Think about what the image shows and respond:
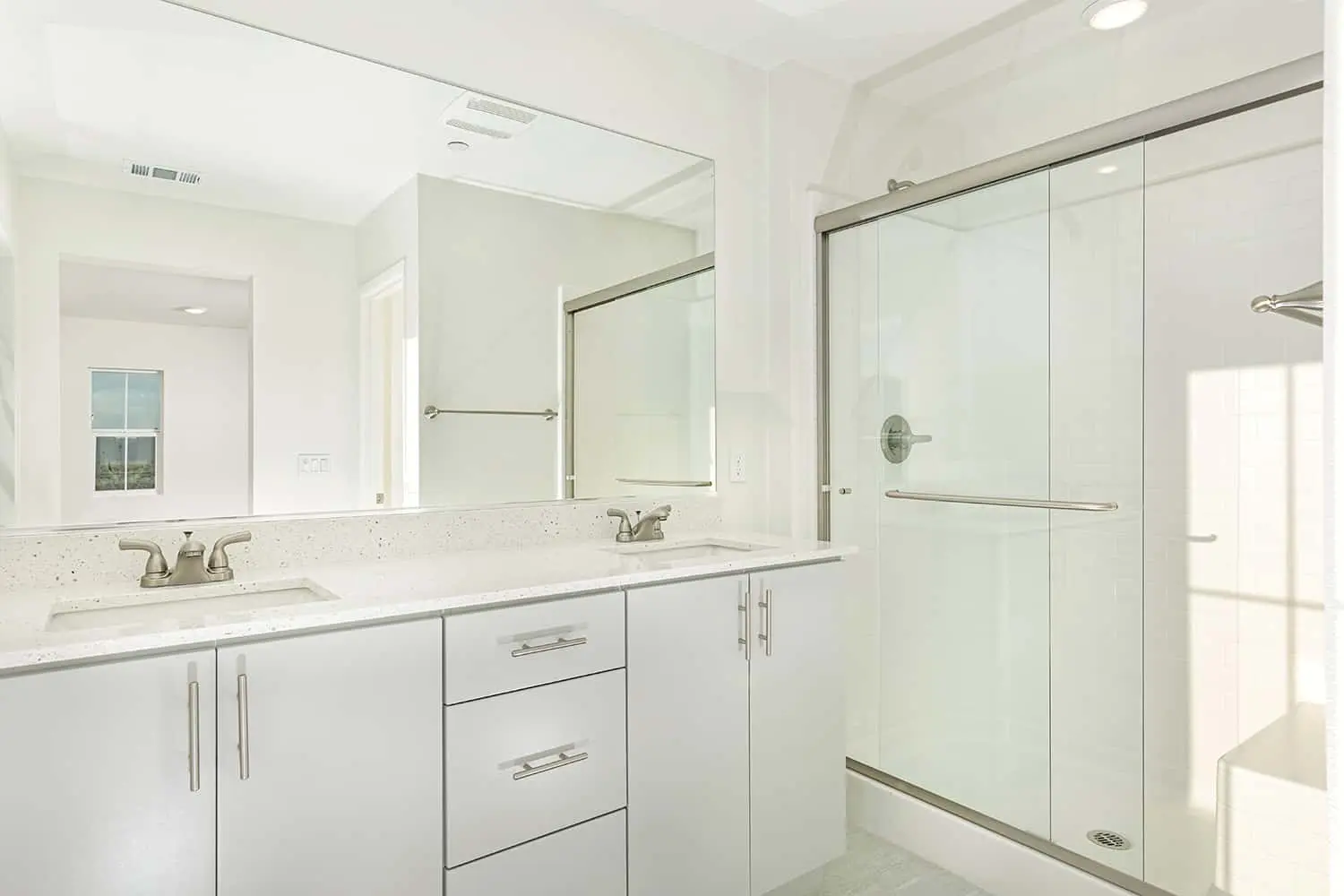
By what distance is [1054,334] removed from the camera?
205cm

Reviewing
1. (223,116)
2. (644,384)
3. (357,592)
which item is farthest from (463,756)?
(223,116)

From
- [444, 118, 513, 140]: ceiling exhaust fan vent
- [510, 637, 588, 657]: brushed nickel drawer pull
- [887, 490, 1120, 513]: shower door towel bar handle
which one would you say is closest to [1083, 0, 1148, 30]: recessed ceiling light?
[887, 490, 1120, 513]: shower door towel bar handle

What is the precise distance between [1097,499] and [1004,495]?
236mm

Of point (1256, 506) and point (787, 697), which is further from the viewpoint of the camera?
point (1256, 506)

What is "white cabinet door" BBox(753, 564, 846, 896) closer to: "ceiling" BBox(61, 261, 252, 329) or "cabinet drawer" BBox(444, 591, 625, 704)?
"cabinet drawer" BBox(444, 591, 625, 704)

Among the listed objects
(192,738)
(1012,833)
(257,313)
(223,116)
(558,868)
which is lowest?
(1012,833)

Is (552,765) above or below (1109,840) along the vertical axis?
above

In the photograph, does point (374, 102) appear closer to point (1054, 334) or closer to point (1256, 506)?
point (1054, 334)

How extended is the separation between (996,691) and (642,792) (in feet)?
3.58

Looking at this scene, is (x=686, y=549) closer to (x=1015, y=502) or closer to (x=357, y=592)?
(x=1015, y=502)

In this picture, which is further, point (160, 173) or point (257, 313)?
point (257, 313)

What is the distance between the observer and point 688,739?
176cm

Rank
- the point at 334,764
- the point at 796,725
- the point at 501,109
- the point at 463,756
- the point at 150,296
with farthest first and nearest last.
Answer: the point at 501,109 < the point at 796,725 < the point at 150,296 < the point at 463,756 < the point at 334,764

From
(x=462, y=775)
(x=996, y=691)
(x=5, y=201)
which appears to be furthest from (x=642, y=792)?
(x=5, y=201)
